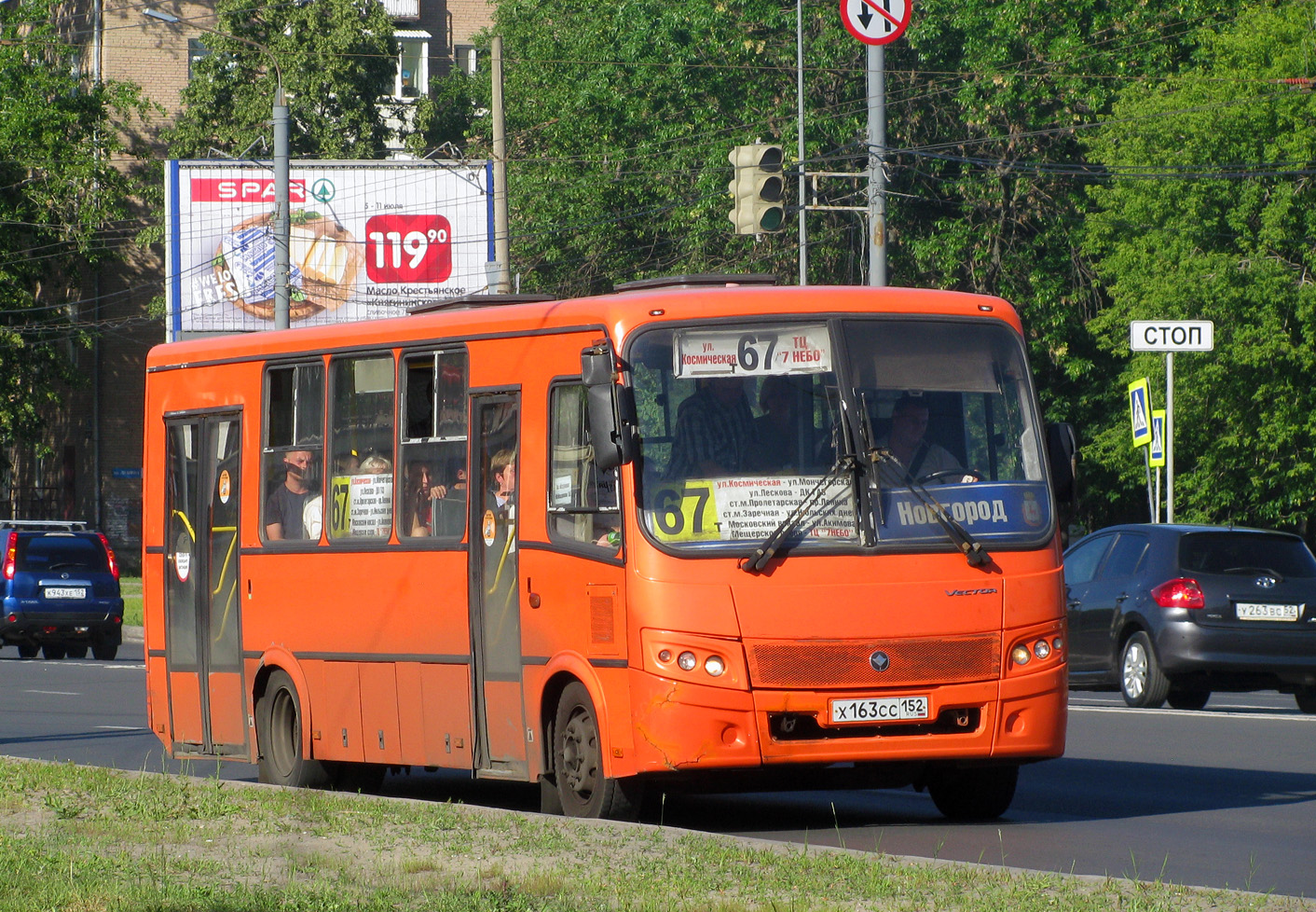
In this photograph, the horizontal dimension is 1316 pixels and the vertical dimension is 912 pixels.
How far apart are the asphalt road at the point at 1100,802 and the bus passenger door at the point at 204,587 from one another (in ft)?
1.42

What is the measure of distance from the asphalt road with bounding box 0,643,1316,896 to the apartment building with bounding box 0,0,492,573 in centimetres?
4144

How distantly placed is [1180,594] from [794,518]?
891 centimetres

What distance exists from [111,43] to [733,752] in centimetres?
5401

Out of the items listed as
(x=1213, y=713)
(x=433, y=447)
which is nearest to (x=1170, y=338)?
(x=1213, y=713)

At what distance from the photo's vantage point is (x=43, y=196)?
56.5 meters

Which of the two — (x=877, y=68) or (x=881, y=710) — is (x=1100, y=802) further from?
(x=877, y=68)

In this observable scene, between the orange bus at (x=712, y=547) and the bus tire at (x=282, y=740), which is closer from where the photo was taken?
the orange bus at (x=712, y=547)

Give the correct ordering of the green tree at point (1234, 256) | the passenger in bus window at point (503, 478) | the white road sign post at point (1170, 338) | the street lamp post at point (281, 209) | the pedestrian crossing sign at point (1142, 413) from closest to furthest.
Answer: the passenger in bus window at point (503, 478) → the white road sign post at point (1170, 338) → the pedestrian crossing sign at point (1142, 413) → the street lamp post at point (281, 209) → the green tree at point (1234, 256)

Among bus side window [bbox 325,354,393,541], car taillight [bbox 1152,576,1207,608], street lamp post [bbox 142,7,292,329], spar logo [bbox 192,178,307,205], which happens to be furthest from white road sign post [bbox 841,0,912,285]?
spar logo [bbox 192,178,307,205]

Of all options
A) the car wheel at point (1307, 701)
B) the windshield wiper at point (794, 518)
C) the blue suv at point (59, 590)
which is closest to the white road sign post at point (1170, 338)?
the car wheel at point (1307, 701)

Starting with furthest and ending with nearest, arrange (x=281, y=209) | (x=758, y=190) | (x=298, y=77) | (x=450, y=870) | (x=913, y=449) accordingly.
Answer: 1. (x=298, y=77)
2. (x=281, y=209)
3. (x=758, y=190)
4. (x=913, y=449)
5. (x=450, y=870)

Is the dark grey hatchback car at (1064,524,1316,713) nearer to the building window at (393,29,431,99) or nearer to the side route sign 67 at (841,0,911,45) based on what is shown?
the side route sign 67 at (841,0,911,45)

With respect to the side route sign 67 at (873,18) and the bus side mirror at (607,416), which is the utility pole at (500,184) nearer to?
the side route sign 67 at (873,18)

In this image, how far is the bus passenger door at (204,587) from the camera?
13.5m
